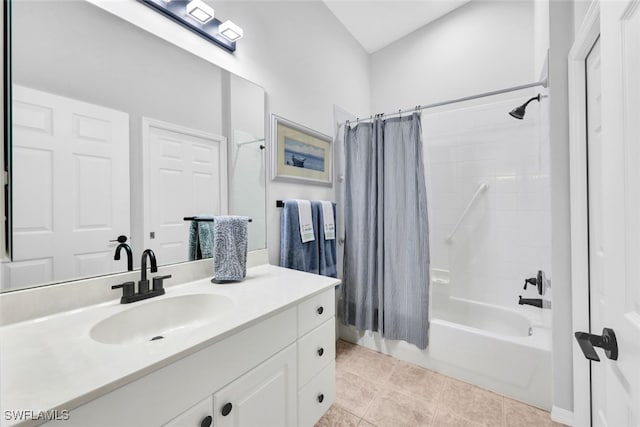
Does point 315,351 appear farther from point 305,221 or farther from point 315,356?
point 305,221

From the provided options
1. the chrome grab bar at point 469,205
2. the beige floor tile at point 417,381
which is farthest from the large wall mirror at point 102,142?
the chrome grab bar at point 469,205

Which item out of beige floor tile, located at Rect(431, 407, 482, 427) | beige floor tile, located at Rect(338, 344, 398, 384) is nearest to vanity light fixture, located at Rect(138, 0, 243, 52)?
beige floor tile, located at Rect(338, 344, 398, 384)

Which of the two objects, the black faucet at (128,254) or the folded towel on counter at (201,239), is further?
the folded towel on counter at (201,239)

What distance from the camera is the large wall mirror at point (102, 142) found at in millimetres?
860

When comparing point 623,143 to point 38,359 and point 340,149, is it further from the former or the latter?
point 340,149

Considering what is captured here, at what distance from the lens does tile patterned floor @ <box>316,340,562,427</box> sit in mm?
1422

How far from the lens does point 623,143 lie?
1.83 ft

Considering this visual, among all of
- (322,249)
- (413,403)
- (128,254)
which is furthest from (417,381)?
(128,254)

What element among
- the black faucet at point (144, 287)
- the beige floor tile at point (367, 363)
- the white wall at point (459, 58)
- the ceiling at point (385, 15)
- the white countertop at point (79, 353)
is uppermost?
the ceiling at point (385, 15)

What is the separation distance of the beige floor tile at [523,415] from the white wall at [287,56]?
1.64 meters

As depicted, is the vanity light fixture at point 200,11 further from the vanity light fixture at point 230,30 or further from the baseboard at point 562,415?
the baseboard at point 562,415

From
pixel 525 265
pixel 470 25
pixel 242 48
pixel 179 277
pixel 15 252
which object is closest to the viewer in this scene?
pixel 15 252

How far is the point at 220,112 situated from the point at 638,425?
5.87 ft

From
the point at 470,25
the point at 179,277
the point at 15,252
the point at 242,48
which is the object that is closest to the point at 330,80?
the point at 242,48
